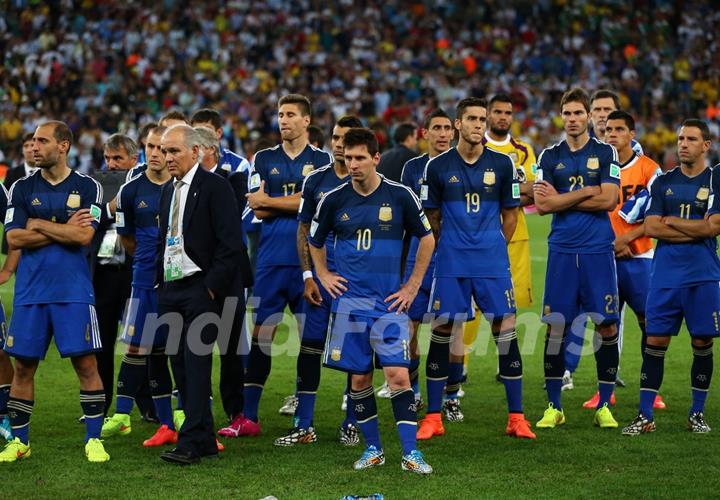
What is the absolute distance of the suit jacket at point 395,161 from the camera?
11211mm

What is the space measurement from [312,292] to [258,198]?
3.36 ft

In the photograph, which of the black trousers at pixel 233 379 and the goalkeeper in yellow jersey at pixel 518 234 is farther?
the goalkeeper in yellow jersey at pixel 518 234

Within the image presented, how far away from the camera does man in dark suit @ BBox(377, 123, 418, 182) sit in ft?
36.9

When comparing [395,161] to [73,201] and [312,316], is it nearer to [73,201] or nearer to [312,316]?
[312,316]

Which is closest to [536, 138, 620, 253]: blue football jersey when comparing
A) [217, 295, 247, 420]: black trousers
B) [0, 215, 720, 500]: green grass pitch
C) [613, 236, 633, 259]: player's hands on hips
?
[613, 236, 633, 259]: player's hands on hips

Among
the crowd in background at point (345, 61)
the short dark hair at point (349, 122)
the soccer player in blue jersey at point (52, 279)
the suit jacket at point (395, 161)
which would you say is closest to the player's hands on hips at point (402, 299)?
the short dark hair at point (349, 122)

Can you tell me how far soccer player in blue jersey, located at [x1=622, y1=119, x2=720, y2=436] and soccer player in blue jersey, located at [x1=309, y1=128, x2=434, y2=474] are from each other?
6.63 ft

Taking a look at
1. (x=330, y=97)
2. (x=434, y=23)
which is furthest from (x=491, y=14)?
(x=330, y=97)

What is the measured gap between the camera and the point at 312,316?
8.40 metres

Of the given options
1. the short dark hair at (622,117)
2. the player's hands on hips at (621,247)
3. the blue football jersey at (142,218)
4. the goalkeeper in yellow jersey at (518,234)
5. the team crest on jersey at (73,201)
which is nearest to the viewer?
the team crest on jersey at (73,201)

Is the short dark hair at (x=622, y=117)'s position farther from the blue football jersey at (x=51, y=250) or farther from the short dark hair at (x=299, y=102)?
the blue football jersey at (x=51, y=250)

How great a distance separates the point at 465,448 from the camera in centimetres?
817

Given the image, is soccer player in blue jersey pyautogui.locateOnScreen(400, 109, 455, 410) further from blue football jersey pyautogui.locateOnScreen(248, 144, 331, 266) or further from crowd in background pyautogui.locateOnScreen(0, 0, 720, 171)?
crowd in background pyautogui.locateOnScreen(0, 0, 720, 171)

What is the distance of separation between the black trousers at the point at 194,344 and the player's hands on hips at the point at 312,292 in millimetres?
675
